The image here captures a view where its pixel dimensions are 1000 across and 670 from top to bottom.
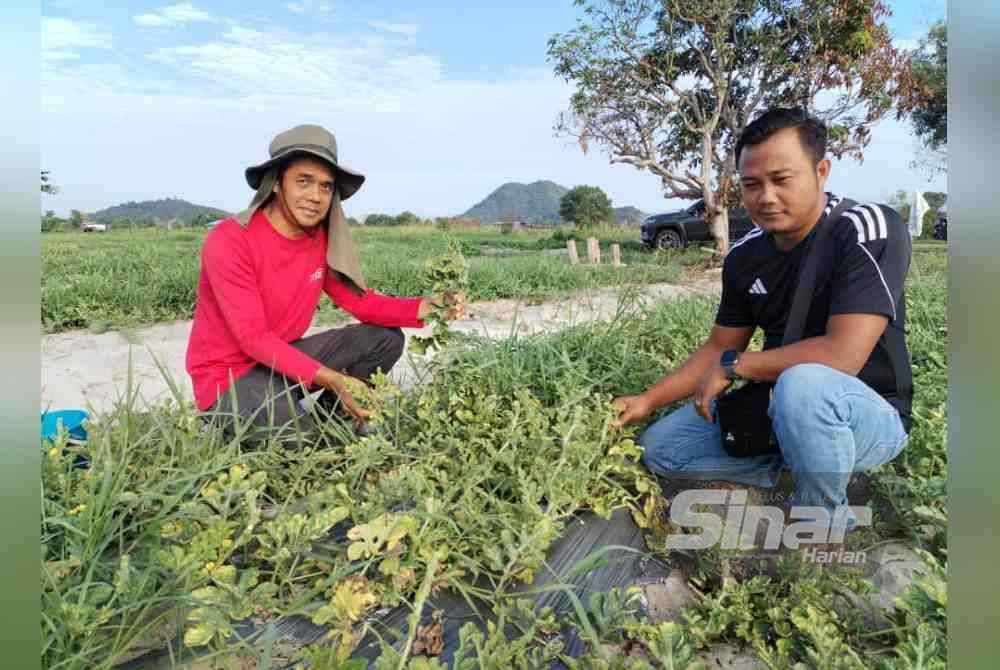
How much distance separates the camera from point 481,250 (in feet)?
7.00

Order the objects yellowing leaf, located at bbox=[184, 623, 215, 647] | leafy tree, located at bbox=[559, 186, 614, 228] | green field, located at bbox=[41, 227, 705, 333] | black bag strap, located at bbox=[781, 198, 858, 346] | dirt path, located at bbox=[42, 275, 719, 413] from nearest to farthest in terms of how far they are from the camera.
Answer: yellowing leaf, located at bbox=[184, 623, 215, 647] < black bag strap, located at bbox=[781, 198, 858, 346] < leafy tree, located at bbox=[559, 186, 614, 228] < green field, located at bbox=[41, 227, 705, 333] < dirt path, located at bbox=[42, 275, 719, 413]

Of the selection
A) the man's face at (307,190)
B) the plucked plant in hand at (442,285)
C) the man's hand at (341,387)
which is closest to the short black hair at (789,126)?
the plucked plant in hand at (442,285)

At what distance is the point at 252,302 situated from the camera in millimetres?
1769

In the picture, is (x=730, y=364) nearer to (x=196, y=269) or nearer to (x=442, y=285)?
(x=442, y=285)

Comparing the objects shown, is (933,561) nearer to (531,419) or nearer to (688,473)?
(688,473)

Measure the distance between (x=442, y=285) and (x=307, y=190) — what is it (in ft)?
1.40

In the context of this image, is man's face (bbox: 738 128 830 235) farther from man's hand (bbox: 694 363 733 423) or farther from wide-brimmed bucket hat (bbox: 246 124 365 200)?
wide-brimmed bucket hat (bbox: 246 124 365 200)

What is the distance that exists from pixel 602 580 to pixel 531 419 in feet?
1.32

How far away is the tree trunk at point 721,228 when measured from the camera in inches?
65.5

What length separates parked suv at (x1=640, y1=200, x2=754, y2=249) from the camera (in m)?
1.73

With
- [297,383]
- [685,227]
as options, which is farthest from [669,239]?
[297,383]

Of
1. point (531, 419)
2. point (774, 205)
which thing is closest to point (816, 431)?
point (774, 205)

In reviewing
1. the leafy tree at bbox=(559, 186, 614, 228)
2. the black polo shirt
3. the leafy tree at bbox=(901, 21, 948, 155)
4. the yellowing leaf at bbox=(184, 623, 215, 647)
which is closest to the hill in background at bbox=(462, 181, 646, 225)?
the leafy tree at bbox=(559, 186, 614, 228)
